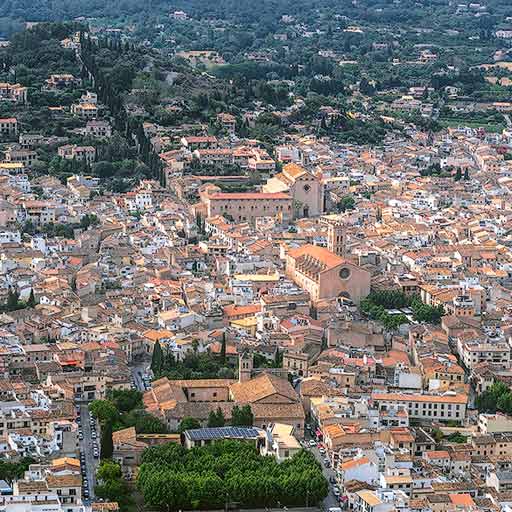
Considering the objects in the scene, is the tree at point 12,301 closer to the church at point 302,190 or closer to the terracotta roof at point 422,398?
the terracotta roof at point 422,398

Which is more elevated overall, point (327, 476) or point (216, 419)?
point (216, 419)

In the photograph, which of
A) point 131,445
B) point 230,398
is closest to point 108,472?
point 131,445

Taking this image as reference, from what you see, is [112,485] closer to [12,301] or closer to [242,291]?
[12,301]

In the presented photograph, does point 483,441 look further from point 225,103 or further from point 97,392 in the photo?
point 225,103

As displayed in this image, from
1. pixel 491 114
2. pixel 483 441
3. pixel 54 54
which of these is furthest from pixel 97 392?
pixel 491 114

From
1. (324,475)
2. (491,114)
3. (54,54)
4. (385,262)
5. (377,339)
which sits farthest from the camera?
(491,114)

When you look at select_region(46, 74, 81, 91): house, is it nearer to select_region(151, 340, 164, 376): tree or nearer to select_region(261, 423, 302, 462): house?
select_region(151, 340, 164, 376): tree

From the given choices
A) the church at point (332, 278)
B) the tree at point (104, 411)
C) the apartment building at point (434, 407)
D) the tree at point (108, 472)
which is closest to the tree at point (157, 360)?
the tree at point (104, 411)
